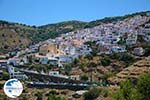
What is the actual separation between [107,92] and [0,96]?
40.2ft

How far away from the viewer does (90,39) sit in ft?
393

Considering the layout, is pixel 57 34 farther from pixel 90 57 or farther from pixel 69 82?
pixel 69 82

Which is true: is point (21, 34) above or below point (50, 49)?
above

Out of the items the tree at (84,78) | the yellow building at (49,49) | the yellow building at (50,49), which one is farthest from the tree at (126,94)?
the yellow building at (49,49)

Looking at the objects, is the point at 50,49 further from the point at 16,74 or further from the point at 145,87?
the point at 145,87

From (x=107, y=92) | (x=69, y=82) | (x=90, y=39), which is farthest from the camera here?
(x=90, y=39)

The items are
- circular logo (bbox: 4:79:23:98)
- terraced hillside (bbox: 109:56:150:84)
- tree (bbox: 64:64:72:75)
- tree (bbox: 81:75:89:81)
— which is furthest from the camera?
tree (bbox: 64:64:72:75)

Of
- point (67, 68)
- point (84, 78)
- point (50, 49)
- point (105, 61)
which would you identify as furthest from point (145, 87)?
point (50, 49)

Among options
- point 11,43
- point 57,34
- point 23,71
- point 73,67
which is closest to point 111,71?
point 73,67

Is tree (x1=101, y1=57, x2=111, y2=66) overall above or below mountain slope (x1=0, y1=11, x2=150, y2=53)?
below

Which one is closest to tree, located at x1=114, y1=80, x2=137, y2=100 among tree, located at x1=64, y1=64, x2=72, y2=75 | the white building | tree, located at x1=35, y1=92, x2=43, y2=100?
tree, located at x1=35, y1=92, x2=43, y2=100

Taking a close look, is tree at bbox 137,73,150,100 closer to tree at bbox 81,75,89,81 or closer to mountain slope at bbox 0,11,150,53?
tree at bbox 81,75,89,81

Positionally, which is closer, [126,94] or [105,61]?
[126,94]

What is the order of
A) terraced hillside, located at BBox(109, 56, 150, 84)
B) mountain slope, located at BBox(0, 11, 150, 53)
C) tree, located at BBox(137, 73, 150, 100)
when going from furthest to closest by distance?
mountain slope, located at BBox(0, 11, 150, 53)
terraced hillside, located at BBox(109, 56, 150, 84)
tree, located at BBox(137, 73, 150, 100)
